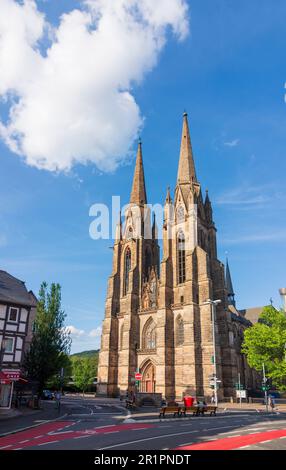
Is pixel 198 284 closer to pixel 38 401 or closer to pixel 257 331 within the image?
pixel 257 331

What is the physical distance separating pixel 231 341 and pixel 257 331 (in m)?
5.41

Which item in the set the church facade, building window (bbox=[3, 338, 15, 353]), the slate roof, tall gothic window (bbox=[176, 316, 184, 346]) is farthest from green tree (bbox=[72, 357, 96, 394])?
building window (bbox=[3, 338, 15, 353])

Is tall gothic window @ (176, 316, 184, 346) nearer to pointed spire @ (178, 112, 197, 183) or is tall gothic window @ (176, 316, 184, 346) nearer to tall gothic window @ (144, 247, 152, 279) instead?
tall gothic window @ (144, 247, 152, 279)

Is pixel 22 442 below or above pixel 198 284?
below

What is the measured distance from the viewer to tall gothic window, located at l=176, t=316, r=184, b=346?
42734mm

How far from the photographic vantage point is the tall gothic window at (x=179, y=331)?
4273 cm

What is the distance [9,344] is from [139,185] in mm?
42187

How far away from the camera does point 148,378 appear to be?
151 ft

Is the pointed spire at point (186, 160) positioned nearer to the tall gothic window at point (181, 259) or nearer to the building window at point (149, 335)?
the tall gothic window at point (181, 259)

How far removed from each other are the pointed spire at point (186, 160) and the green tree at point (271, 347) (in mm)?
24973

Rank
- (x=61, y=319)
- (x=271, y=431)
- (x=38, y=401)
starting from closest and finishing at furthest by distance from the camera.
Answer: (x=271, y=431), (x=38, y=401), (x=61, y=319)

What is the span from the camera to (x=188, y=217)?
1950 inches

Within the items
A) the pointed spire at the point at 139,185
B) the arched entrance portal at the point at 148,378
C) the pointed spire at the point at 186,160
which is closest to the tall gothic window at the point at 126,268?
the pointed spire at the point at 139,185
